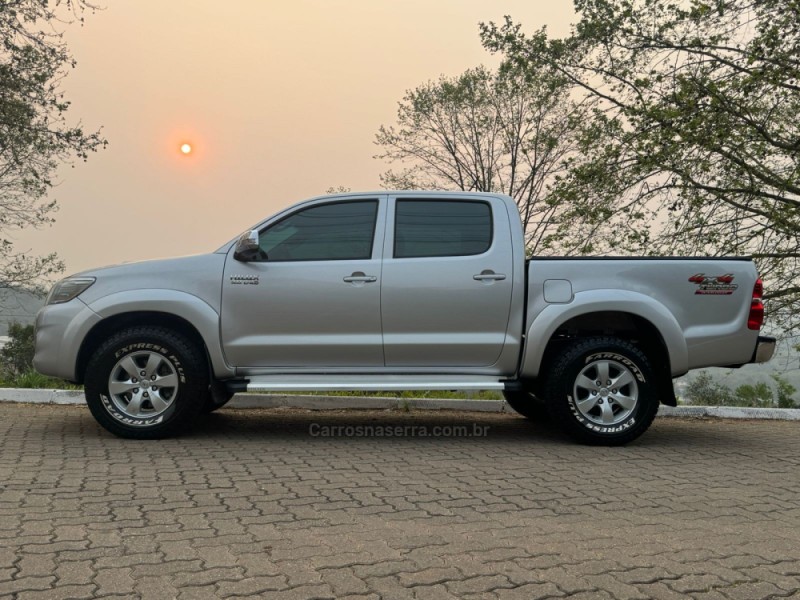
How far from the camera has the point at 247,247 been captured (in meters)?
6.49

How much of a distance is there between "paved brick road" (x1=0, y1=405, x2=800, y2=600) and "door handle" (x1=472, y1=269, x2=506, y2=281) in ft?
4.66

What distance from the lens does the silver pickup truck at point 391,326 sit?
6.47 m

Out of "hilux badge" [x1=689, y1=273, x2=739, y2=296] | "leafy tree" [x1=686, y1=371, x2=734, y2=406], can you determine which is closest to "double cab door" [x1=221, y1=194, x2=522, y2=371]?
"hilux badge" [x1=689, y1=273, x2=739, y2=296]

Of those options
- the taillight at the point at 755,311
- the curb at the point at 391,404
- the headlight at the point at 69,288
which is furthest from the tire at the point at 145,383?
the taillight at the point at 755,311

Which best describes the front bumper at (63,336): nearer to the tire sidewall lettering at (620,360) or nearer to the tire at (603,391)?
the tire at (603,391)

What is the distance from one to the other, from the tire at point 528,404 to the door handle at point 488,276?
1.87 meters

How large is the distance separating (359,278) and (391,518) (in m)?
2.72

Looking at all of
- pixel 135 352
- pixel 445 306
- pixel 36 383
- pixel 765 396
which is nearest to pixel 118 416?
pixel 135 352

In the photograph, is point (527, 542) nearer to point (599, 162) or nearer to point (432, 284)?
point (432, 284)


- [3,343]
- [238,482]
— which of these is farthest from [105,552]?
[3,343]

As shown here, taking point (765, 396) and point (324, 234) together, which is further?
point (765, 396)

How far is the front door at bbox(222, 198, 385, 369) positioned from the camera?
6527 millimetres

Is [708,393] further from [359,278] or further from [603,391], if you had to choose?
[359,278]

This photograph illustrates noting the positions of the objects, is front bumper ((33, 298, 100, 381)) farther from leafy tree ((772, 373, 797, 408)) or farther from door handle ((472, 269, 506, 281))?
leafy tree ((772, 373, 797, 408))
